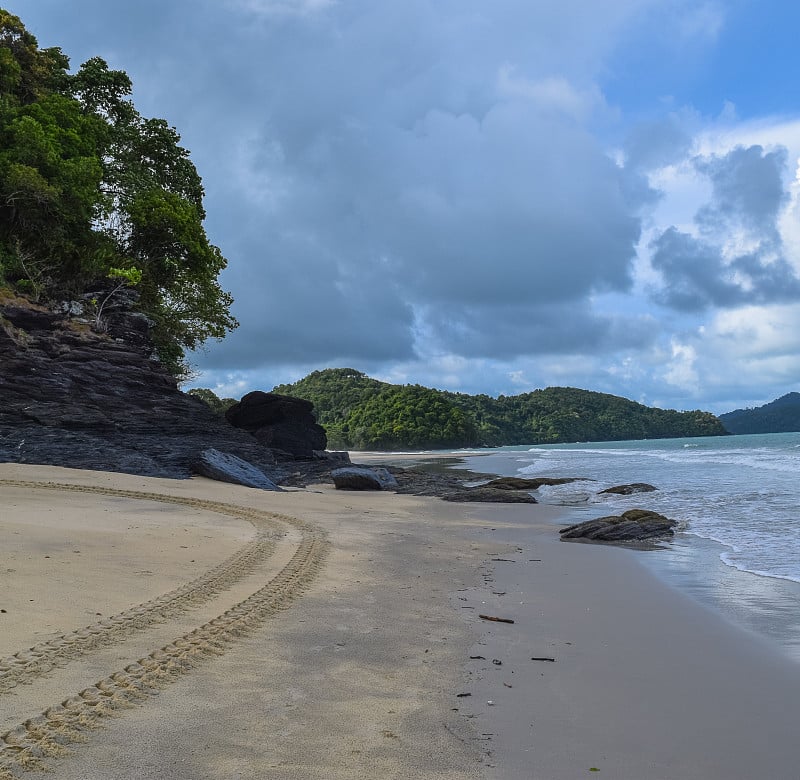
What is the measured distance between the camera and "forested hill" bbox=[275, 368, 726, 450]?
352ft

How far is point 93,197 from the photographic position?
83.8 feet

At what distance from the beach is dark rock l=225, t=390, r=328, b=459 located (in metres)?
22.4

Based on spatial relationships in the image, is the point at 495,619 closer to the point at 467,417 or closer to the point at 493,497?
the point at 493,497

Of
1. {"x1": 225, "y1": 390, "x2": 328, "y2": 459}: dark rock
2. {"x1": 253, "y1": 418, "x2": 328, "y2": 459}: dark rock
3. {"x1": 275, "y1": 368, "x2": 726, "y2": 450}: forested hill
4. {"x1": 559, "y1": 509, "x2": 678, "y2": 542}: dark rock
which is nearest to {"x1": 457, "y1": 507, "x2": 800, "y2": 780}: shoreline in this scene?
{"x1": 559, "y1": 509, "x2": 678, "y2": 542}: dark rock

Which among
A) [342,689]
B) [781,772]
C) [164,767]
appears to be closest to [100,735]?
[164,767]

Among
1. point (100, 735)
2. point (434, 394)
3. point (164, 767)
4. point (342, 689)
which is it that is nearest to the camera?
point (164, 767)

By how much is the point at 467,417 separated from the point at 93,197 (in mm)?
97328

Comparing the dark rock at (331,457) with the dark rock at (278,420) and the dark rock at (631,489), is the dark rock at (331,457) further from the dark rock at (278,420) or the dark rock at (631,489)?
the dark rock at (631,489)

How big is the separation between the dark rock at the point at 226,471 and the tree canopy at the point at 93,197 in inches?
412

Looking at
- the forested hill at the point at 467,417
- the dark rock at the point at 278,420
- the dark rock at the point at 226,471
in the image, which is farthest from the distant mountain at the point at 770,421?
the dark rock at the point at 226,471

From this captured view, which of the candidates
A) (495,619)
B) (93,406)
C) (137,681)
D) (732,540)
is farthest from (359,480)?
(137,681)

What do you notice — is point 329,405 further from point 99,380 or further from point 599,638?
point 599,638

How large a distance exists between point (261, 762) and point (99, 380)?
70.8 ft

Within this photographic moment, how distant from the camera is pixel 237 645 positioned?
4859 millimetres
